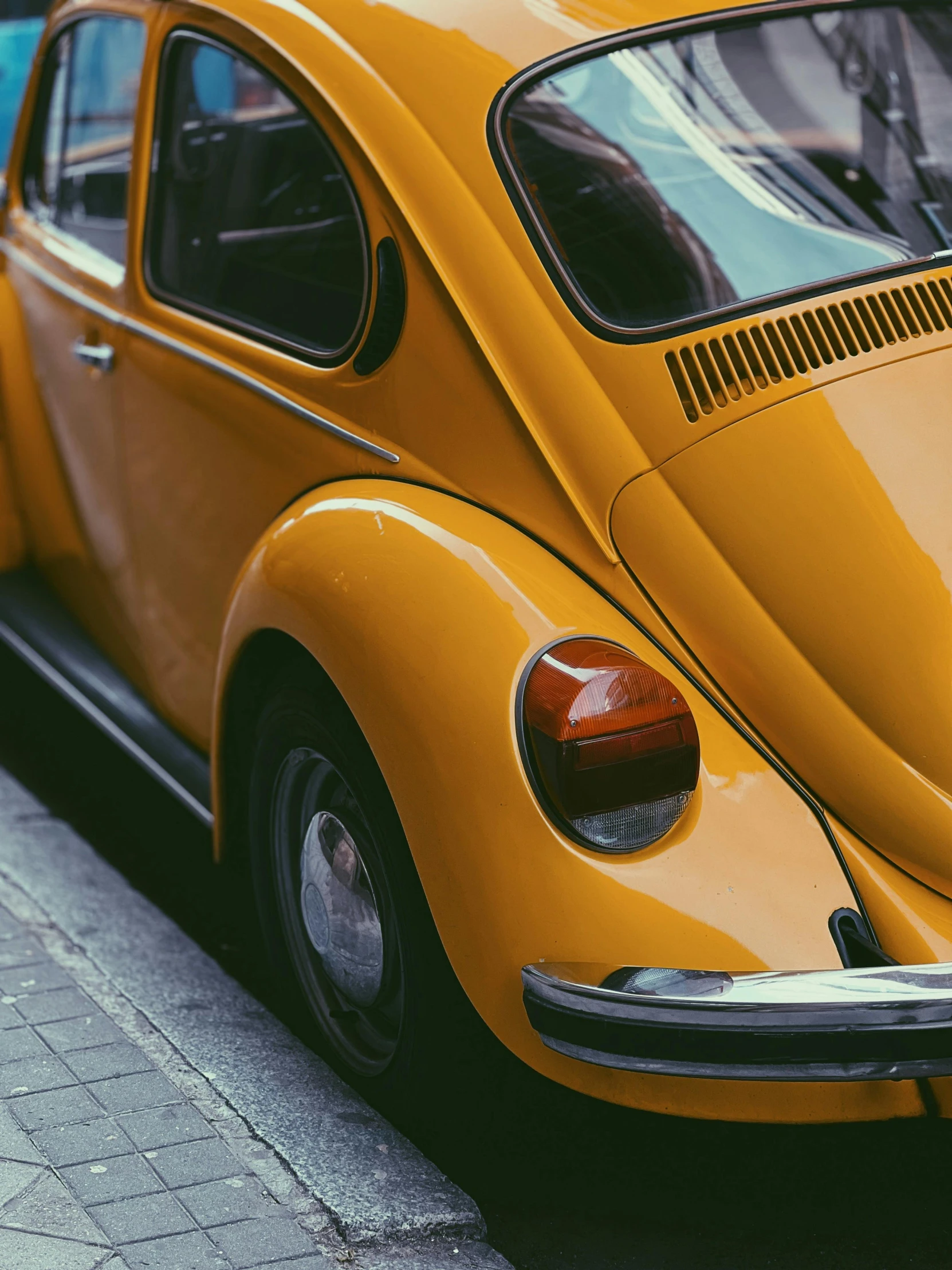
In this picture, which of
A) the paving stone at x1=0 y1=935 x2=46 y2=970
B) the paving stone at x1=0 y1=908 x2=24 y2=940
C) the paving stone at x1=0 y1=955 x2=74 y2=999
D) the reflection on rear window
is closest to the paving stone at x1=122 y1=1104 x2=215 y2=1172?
the paving stone at x1=0 y1=955 x2=74 y2=999

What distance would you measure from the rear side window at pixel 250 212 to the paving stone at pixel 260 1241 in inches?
61.2

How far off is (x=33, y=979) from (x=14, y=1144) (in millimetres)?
584

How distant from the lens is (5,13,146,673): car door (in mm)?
3744

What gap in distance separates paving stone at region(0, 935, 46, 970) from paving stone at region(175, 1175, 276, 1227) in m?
0.88

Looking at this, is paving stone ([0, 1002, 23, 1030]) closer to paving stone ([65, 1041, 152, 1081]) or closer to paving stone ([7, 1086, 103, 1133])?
paving stone ([65, 1041, 152, 1081])

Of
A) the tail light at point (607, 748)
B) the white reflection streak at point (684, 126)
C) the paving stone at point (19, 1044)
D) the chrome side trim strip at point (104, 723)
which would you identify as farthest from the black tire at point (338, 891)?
the white reflection streak at point (684, 126)

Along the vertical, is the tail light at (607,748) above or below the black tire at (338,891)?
above

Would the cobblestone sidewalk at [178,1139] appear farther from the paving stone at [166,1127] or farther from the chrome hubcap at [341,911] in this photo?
the chrome hubcap at [341,911]

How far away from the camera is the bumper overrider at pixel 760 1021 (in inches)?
84.7

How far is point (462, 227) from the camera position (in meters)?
2.75

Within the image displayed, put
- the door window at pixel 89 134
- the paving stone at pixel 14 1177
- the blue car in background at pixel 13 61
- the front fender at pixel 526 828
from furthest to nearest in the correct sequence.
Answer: the blue car in background at pixel 13 61, the door window at pixel 89 134, the paving stone at pixel 14 1177, the front fender at pixel 526 828

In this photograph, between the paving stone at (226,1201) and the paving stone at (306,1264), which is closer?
the paving stone at (306,1264)

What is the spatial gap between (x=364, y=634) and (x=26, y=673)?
2857 millimetres

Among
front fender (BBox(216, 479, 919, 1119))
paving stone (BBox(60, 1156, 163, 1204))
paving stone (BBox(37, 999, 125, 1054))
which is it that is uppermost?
front fender (BBox(216, 479, 919, 1119))
